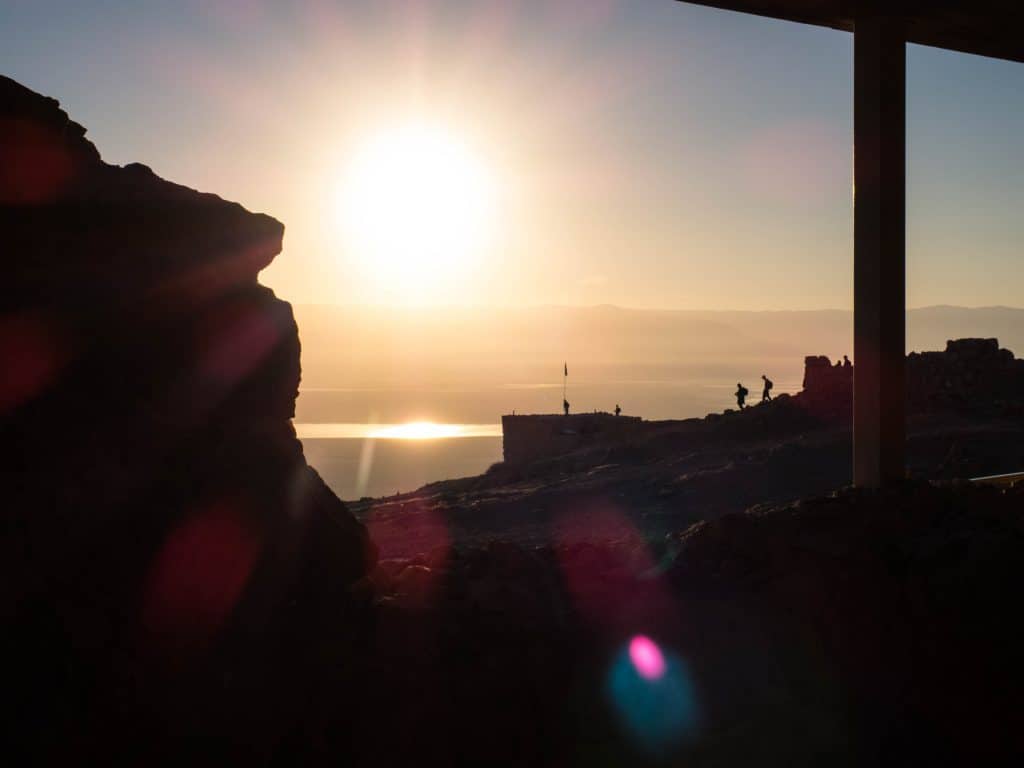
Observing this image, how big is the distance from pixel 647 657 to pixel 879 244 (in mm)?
3720

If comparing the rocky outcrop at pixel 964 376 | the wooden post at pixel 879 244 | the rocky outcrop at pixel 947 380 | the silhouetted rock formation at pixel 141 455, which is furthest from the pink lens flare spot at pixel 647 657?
the rocky outcrop at pixel 964 376

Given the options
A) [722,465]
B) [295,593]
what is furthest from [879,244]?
[722,465]

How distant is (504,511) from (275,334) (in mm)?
10108

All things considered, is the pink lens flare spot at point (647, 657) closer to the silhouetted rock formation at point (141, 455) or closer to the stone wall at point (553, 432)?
the silhouetted rock formation at point (141, 455)

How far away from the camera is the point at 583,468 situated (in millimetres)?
19859

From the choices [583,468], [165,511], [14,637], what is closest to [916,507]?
[165,511]

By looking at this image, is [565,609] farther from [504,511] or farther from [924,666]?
[504,511]

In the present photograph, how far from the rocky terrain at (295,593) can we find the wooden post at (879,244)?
0.91 m

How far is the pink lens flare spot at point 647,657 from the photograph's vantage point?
5.08 m

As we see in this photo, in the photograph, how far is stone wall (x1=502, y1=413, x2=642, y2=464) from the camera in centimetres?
2547

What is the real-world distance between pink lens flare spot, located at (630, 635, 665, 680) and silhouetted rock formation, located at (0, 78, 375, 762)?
5.23ft

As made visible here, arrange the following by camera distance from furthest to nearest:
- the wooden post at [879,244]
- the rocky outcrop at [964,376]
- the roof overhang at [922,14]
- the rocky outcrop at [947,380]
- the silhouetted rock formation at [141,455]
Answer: the rocky outcrop at [947,380] < the rocky outcrop at [964,376] < the wooden post at [879,244] < the roof overhang at [922,14] < the silhouetted rock formation at [141,455]

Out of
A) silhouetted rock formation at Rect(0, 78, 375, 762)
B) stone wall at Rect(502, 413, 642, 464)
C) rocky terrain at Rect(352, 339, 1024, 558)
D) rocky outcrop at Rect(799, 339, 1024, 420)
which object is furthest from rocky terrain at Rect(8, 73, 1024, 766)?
stone wall at Rect(502, 413, 642, 464)

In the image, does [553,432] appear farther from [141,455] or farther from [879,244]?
[141,455]
